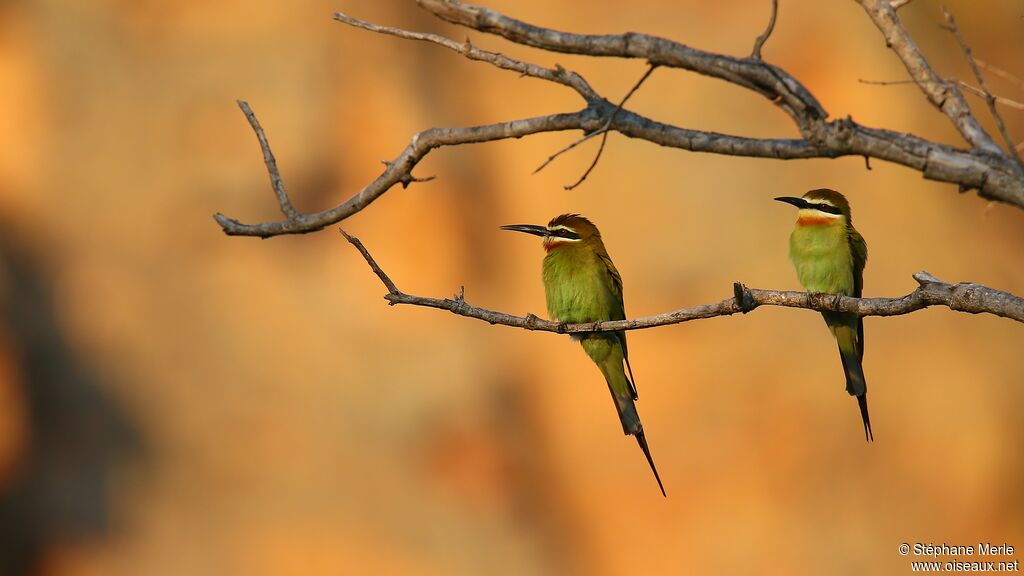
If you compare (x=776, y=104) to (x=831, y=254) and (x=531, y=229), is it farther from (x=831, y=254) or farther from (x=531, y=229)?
(x=531, y=229)

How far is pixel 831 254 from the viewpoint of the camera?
317 centimetres

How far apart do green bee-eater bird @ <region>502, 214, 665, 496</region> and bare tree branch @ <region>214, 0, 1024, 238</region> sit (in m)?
1.03

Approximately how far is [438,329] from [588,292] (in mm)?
2443

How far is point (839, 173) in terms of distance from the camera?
541cm

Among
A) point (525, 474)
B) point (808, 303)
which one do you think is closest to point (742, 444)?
point (525, 474)

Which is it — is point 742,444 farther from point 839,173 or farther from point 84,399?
point 84,399

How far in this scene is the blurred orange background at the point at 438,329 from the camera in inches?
212

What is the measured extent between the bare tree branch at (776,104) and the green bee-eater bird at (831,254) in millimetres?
974

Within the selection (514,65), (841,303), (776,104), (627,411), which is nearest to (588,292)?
(627,411)

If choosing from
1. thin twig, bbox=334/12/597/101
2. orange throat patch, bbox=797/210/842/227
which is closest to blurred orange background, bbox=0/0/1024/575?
orange throat patch, bbox=797/210/842/227

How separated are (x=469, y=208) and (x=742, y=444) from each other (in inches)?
73.2

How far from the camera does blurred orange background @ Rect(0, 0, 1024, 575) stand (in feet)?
17.7

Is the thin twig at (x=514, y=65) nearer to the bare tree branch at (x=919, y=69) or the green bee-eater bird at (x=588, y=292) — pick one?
the bare tree branch at (x=919, y=69)

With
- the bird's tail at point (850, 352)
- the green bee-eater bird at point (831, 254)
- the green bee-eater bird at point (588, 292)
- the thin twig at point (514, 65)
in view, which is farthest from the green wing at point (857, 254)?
the thin twig at point (514, 65)
